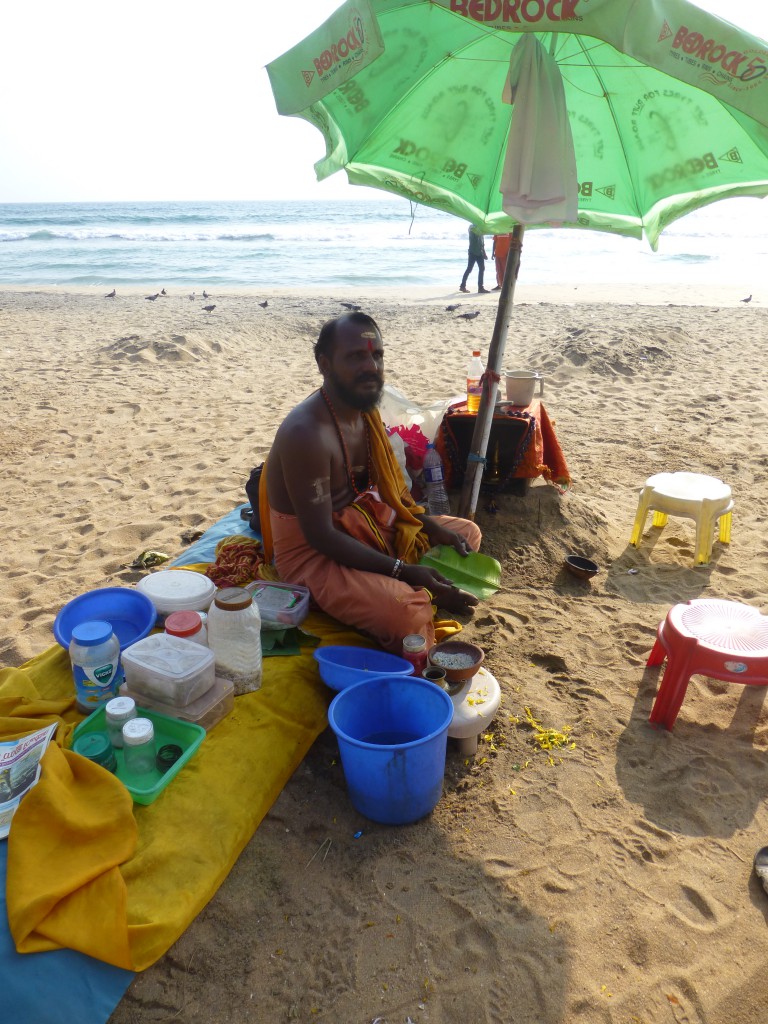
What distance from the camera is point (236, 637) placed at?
2.68 m

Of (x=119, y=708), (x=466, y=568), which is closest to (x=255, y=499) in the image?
(x=466, y=568)

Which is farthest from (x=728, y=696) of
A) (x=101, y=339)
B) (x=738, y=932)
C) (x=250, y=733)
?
(x=101, y=339)

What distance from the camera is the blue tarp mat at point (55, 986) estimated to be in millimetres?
1729

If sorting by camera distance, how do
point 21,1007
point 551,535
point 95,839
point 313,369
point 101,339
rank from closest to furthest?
point 21,1007 → point 95,839 → point 551,535 → point 313,369 → point 101,339

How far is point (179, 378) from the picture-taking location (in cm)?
848

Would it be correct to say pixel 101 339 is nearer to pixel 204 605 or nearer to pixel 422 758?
pixel 204 605

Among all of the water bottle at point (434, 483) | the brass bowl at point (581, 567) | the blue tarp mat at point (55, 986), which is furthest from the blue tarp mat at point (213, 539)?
the blue tarp mat at point (55, 986)

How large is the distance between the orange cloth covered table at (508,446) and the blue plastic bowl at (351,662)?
194 cm

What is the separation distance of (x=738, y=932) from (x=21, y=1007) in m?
2.09

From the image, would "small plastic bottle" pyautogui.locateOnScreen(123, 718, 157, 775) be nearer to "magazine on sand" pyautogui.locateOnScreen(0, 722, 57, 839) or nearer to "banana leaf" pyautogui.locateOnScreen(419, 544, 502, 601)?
"magazine on sand" pyautogui.locateOnScreen(0, 722, 57, 839)

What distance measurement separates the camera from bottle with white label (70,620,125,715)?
2471 millimetres

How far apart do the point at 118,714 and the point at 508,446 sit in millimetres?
3032

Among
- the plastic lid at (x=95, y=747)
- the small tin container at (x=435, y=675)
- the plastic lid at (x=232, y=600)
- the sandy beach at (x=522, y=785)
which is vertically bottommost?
the sandy beach at (x=522, y=785)

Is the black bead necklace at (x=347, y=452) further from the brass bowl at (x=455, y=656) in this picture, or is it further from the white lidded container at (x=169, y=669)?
the white lidded container at (x=169, y=669)
